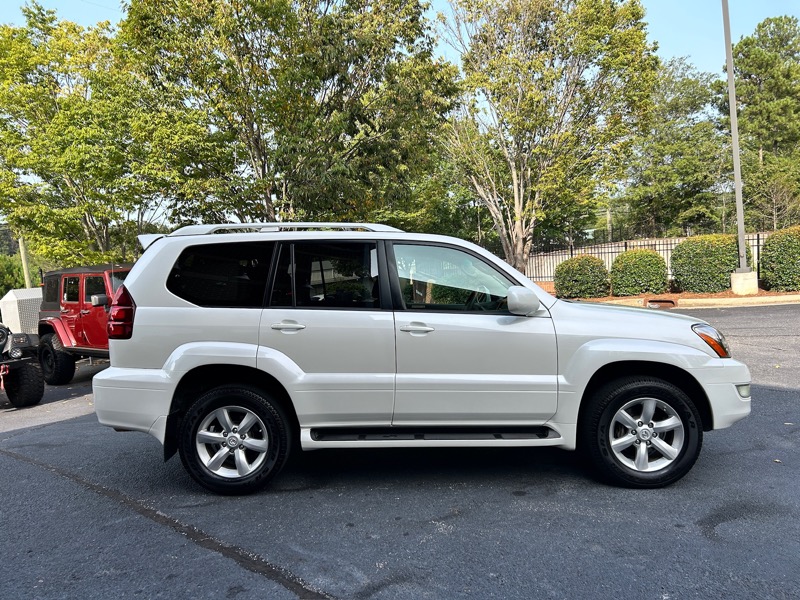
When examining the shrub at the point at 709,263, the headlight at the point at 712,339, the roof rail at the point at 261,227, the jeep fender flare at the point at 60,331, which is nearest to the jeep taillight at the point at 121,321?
the roof rail at the point at 261,227

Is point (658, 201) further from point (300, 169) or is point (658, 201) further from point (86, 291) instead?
point (86, 291)

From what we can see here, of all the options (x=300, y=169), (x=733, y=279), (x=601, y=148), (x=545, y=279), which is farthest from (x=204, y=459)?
(x=545, y=279)

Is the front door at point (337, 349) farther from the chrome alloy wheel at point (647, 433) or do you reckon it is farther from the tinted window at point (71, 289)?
the tinted window at point (71, 289)

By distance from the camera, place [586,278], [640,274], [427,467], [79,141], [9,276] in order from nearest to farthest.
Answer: [427,467], [79,141], [640,274], [586,278], [9,276]

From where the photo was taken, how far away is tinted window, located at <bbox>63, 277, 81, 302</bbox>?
378 inches

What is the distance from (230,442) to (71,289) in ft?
24.6

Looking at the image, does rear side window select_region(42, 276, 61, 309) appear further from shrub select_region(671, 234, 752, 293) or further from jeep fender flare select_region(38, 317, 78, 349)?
shrub select_region(671, 234, 752, 293)

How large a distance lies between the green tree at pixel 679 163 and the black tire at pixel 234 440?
3293 cm

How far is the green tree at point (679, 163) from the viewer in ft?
112

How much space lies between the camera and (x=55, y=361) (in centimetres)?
993

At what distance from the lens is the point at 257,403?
3797mm

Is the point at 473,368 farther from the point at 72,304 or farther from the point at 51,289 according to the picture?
the point at 51,289

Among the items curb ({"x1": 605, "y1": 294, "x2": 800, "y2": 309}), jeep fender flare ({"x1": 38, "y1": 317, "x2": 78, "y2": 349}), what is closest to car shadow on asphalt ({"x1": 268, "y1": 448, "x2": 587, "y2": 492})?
jeep fender flare ({"x1": 38, "y1": 317, "x2": 78, "y2": 349})

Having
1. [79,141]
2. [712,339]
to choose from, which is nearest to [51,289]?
[79,141]
